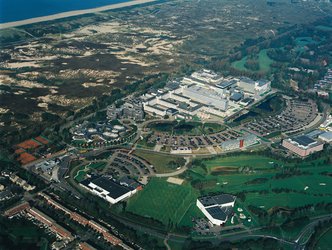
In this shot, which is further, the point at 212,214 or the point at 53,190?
the point at 53,190

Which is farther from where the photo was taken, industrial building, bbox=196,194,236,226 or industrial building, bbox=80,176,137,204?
industrial building, bbox=80,176,137,204

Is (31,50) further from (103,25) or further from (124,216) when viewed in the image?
(124,216)

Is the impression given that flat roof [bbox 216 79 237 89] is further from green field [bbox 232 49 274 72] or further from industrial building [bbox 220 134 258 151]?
industrial building [bbox 220 134 258 151]

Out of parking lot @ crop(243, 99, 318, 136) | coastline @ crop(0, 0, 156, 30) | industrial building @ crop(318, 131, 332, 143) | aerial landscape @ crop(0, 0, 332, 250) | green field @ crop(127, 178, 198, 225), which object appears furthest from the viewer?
coastline @ crop(0, 0, 156, 30)

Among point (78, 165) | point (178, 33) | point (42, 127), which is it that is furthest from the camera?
point (178, 33)

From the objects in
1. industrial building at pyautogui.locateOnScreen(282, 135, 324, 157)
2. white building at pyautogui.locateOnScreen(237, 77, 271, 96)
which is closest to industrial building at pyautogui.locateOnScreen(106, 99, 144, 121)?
industrial building at pyautogui.locateOnScreen(282, 135, 324, 157)

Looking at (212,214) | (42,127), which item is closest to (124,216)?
(212,214)

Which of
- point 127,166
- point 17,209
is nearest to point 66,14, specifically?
point 127,166
